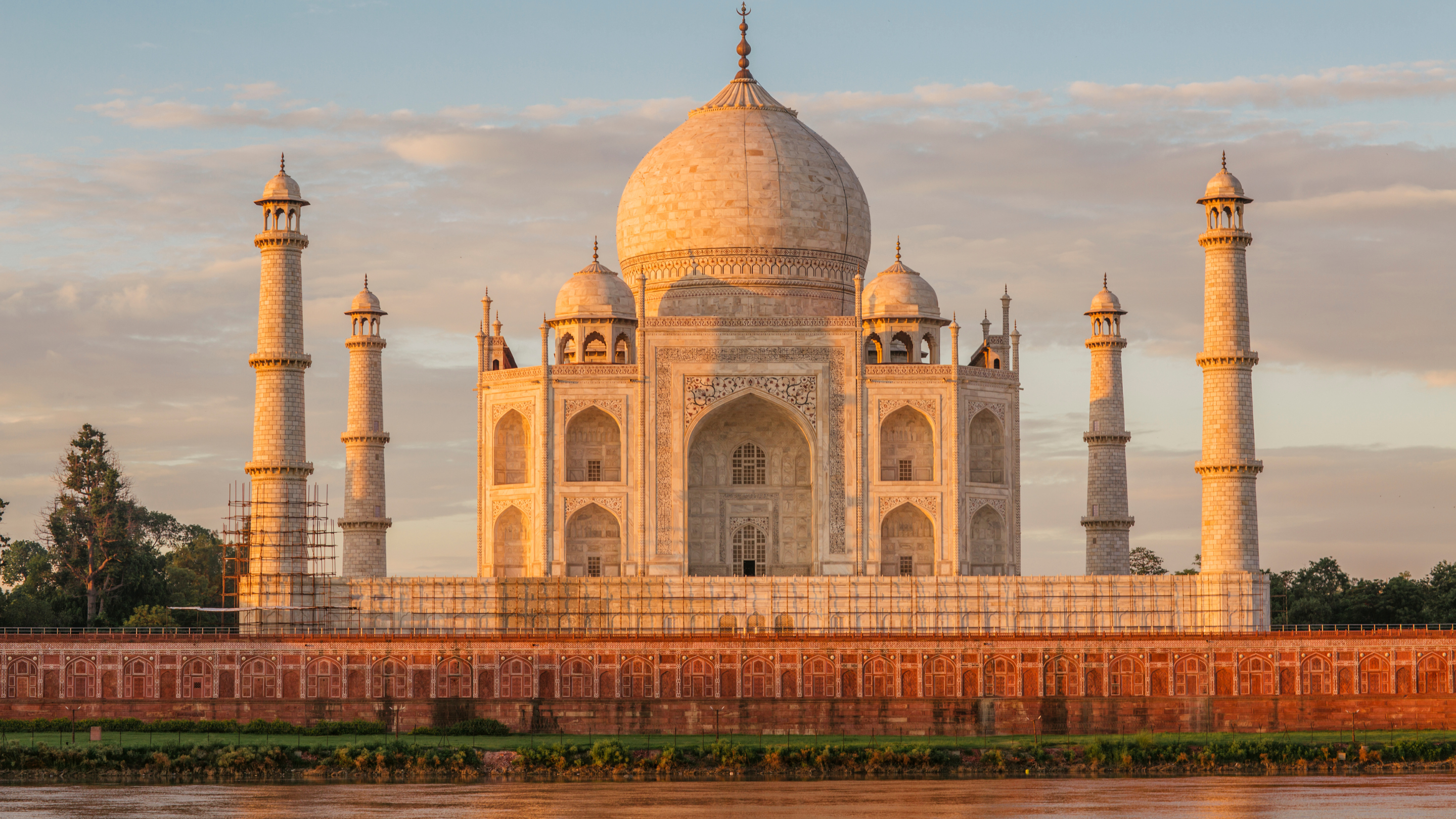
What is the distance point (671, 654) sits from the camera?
35312 mm

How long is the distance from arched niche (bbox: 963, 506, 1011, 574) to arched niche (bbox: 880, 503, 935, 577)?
0.92 m

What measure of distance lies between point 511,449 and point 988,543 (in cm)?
918

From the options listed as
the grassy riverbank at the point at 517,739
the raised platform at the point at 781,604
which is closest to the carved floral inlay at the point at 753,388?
the raised platform at the point at 781,604

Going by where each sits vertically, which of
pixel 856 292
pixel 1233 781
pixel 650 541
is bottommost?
pixel 1233 781

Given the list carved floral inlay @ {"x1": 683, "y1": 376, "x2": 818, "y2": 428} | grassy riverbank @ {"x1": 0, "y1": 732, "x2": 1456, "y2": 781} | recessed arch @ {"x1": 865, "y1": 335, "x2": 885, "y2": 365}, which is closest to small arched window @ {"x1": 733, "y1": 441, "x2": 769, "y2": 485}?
carved floral inlay @ {"x1": 683, "y1": 376, "x2": 818, "y2": 428}

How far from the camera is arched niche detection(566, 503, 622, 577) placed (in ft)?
132

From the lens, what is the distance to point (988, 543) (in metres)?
41.0

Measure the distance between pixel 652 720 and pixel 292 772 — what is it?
586 cm

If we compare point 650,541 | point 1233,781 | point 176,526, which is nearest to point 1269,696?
point 1233,781

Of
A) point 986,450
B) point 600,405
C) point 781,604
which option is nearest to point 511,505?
point 600,405

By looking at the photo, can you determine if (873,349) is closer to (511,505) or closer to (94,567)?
(511,505)

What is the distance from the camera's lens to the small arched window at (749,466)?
41562mm

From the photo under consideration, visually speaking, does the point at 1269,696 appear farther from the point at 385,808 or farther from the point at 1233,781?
the point at 385,808

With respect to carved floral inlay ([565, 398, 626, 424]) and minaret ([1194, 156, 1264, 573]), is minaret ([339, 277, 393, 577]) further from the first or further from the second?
minaret ([1194, 156, 1264, 573])
